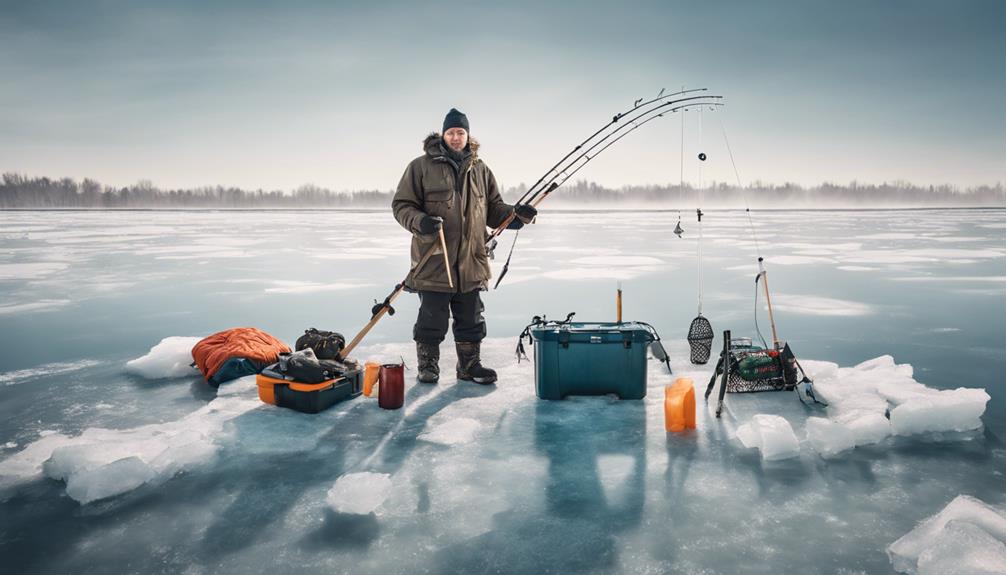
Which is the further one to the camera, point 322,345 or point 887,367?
point 887,367

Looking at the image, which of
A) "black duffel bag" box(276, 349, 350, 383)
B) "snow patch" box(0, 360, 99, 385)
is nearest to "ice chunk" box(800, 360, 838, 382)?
"black duffel bag" box(276, 349, 350, 383)

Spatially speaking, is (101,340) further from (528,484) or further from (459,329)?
(528,484)

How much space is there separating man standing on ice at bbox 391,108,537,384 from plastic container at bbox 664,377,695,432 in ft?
4.67

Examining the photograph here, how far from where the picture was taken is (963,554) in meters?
2.10

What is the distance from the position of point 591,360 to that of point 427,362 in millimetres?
1255

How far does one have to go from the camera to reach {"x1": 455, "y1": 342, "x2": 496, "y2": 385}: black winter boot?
4.50 metres

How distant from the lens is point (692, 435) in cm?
341

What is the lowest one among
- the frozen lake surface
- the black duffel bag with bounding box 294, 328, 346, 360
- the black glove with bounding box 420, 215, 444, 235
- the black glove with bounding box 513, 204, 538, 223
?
the frozen lake surface

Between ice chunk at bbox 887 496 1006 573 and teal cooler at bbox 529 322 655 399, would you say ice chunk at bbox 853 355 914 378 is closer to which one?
teal cooler at bbox 529 322 655 399

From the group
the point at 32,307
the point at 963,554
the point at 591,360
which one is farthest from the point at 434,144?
the point at 32,307

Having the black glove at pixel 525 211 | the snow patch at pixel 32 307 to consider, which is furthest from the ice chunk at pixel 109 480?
the snow patch at pixel 32 307

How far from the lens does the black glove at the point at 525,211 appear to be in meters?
4.54

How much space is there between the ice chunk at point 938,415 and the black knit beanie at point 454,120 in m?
3.21

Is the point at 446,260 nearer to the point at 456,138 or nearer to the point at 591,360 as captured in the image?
the point at 456,138
